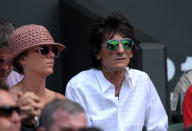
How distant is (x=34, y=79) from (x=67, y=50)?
2958 millimetres

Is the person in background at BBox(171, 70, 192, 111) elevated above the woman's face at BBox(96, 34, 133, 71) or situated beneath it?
situated beneath

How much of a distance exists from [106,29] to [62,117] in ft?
6.31

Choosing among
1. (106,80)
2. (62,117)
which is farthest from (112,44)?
(62,117)

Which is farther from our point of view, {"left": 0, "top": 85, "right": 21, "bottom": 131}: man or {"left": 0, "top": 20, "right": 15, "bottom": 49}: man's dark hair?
{"left": 0, "top": 20, "right": 15, "bottom": 49}: man's dark hair

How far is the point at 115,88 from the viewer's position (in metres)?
4.90

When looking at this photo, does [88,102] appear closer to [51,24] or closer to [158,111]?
[158,111]

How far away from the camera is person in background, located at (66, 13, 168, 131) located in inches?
187

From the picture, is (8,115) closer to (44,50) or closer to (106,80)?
(44,50)

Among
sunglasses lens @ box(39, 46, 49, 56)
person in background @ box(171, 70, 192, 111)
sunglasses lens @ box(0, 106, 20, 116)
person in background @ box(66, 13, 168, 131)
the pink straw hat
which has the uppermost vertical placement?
the pink straw hat

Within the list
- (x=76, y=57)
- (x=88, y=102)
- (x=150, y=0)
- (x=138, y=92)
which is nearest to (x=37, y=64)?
(x=88, y=102)

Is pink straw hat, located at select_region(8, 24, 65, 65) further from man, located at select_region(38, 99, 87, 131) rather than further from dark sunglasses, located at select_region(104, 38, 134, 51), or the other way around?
man, located at select_region(38, 99, 87, 131)

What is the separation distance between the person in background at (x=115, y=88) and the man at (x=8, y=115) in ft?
5.40

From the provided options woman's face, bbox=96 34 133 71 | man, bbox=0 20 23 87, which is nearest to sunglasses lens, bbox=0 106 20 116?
man, bbox=0 20 23 87

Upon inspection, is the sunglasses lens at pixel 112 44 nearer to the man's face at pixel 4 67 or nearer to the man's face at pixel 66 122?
the man's face at pixel 4 67
